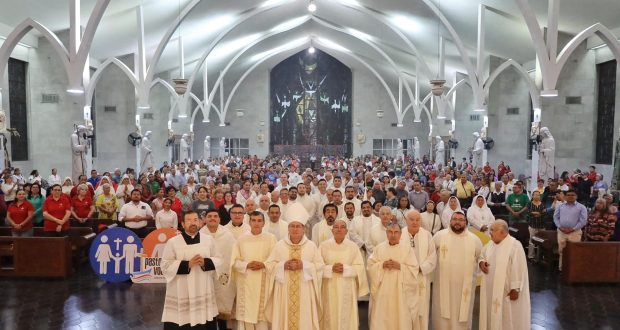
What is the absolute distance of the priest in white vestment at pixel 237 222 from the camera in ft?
21.9

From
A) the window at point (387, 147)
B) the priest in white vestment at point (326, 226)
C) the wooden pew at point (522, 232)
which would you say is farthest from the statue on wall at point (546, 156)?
the window at point (387, 147)

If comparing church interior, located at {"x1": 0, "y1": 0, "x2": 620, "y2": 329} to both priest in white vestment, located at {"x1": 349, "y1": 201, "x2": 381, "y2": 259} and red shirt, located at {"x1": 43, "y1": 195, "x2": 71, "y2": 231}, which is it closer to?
red shirt, located at {"x1": 43, "y1": 195, "x2": 71, "y2": 231}

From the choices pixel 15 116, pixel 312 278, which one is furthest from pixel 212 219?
pixel 15 116

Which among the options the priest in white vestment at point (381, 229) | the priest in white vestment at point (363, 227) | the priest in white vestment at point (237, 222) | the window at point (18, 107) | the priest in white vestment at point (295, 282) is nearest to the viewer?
the priest in white vestment at point (295, 282)

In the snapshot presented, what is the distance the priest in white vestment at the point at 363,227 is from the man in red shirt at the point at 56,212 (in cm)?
490

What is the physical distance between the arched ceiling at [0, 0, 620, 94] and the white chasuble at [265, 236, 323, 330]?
12054 millimetres

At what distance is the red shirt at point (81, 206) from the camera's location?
33.1 ft

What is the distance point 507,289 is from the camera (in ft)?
19.8

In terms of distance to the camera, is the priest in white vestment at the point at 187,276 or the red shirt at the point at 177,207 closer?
the priest in white vestment at the point at 187,276

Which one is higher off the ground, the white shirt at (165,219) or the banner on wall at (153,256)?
the white shirt at (165,219)

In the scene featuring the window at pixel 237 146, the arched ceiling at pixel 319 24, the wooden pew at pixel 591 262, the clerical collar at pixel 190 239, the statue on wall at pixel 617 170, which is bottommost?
the wooden pew at pixel 591 262

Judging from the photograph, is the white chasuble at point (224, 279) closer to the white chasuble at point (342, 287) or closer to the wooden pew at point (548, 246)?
the white chasuble at point (342, 287)

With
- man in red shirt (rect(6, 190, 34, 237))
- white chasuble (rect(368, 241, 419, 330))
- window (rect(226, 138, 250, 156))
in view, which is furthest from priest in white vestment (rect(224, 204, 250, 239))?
window (rect(226, 138, 250, 156))

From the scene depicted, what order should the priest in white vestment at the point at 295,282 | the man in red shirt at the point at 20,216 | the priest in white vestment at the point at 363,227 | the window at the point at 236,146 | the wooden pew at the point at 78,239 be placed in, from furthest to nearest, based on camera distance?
1. the window at the point at 236,146
2. the wooden pew at the point at 78,239
3. the man in red shirt at the point at 20,216
4. the priest in white vestment at the point at 363,227
5. the priest in white vestment at the point at 295,282
